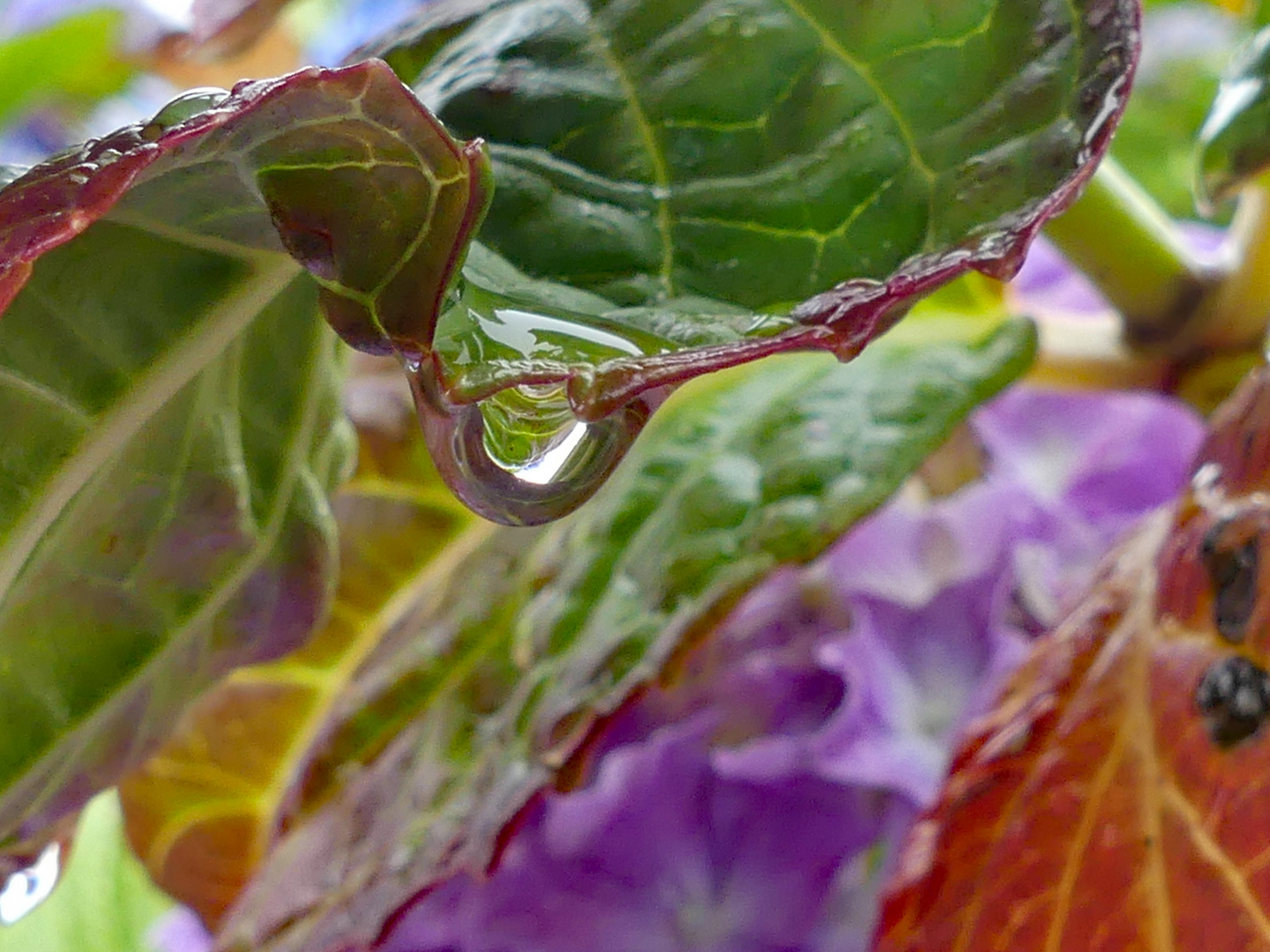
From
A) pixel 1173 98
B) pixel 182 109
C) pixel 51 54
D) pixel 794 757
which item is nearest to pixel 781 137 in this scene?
pixel 182 109

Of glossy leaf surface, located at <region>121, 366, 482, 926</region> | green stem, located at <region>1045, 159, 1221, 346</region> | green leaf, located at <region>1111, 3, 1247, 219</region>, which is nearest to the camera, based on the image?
green stem, located at <region>1045, 159, 1221, 346</region>

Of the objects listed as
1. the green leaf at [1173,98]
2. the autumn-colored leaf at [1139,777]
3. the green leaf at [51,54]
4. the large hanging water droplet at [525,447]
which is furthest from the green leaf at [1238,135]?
the green leaf at [51,54]

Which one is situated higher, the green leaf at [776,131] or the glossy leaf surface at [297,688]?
the green leaf at [776,131]

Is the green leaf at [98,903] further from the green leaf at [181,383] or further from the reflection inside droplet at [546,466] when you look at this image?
the reflection inside droplet at [546,466]

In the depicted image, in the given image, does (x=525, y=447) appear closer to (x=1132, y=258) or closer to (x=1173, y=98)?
(x=1132, y=258)

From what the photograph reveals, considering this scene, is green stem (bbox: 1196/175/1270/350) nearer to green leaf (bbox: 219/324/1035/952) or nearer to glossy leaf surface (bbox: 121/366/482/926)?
green leaf (bbox: 219/324/1035/952)

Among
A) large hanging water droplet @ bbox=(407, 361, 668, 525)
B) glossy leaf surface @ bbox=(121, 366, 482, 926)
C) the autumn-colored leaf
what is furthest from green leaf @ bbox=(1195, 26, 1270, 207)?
glossy leaf surface @ bbox=(121, 366, 482, 926)

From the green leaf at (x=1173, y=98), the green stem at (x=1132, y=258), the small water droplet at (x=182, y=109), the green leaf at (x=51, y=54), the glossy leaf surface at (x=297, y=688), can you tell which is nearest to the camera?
the small water droplet at (x=182, y=109)
